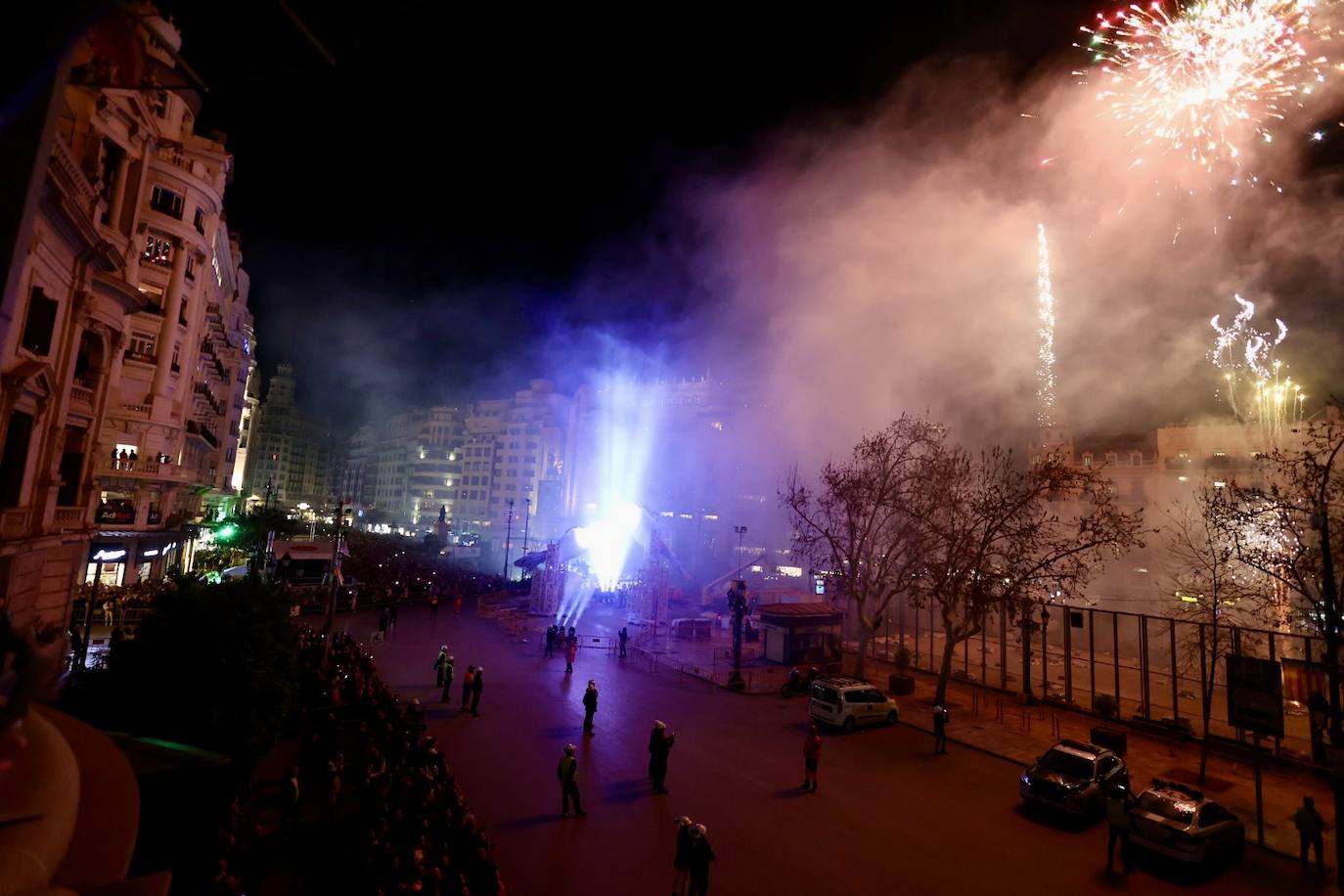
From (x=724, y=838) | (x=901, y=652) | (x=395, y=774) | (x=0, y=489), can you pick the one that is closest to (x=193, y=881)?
(x=395, y=774)

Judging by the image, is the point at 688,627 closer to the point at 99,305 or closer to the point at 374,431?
the point at 99,305

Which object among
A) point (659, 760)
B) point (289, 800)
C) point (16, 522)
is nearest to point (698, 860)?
point (659, 760)

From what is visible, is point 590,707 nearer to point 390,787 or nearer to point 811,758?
point 811,758

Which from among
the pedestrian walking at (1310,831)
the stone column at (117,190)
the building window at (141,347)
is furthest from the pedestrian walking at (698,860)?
the building window at (141,347)

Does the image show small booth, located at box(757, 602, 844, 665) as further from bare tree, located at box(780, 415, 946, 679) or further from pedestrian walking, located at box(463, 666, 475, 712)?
pedestrian walking, located at box(463, 666, 475, 712)

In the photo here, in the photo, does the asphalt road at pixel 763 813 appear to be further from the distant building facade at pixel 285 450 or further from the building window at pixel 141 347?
the distant building facade at pixel 285 450
